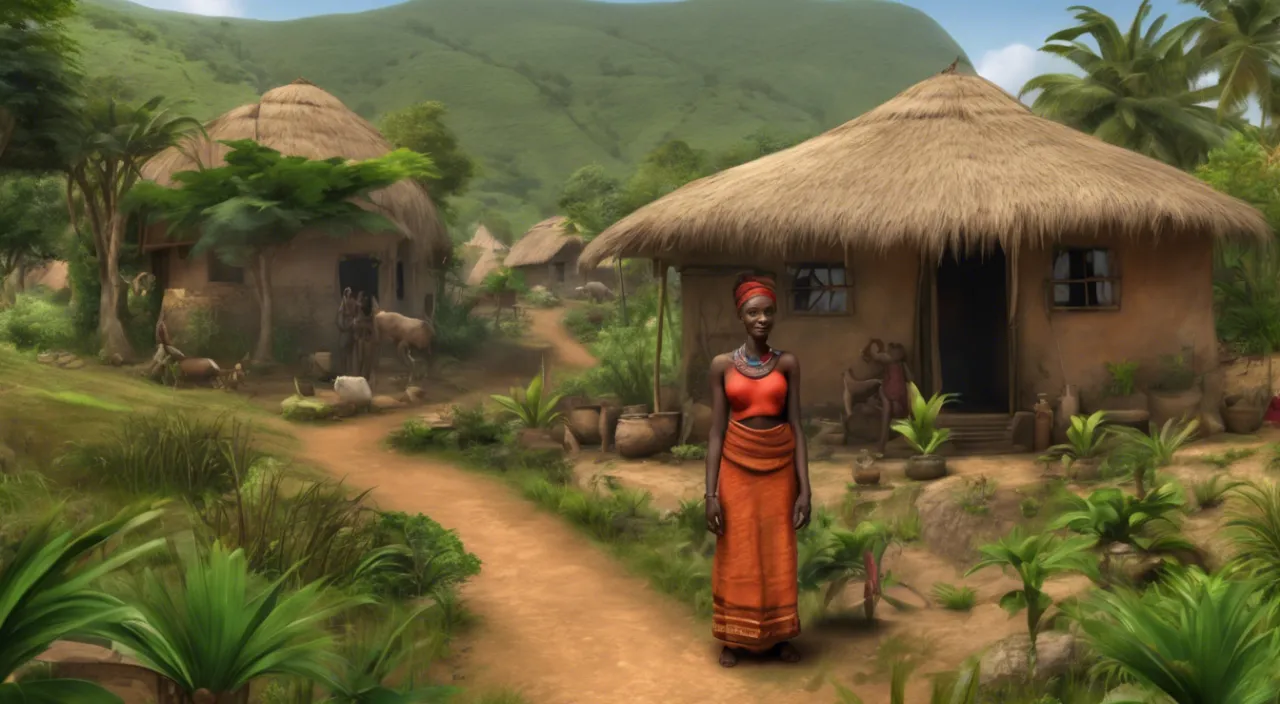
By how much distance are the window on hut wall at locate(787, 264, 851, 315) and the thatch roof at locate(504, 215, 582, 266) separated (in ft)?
69.4

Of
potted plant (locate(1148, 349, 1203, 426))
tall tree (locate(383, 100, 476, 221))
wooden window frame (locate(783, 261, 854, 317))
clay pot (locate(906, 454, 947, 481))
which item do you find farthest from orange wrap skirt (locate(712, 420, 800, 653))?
tall tree (locate(383, 100, 476, 221))

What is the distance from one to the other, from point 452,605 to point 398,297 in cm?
1417

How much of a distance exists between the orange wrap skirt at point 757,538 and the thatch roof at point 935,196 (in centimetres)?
563

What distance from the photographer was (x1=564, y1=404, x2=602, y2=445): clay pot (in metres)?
11.5

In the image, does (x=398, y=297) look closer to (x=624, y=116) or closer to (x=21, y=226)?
(x=21, y=226)

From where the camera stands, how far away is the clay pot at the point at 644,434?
10820mm

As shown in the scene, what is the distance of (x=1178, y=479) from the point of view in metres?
8.26

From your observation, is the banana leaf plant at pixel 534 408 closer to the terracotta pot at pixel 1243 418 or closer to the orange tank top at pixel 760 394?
the terracotta pot at pixel 1243 418


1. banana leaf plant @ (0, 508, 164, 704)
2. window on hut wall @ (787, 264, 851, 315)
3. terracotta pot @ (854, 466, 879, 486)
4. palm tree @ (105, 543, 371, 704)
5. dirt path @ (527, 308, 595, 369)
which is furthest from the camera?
dirt path @ (527, 308, 595, 369)

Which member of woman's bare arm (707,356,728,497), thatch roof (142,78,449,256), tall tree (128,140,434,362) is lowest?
woman's bare arm (707,356,728,497)

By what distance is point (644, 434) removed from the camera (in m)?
10.8

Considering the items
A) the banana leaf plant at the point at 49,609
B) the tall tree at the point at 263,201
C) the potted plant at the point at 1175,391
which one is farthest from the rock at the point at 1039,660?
the tall tree at the point at 263,201

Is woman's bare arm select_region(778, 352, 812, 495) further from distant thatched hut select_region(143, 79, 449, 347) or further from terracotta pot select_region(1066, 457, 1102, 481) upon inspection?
distant thatched hut select_region(143, 79, 449, 347)

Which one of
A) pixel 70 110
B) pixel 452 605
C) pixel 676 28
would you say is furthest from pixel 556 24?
pixel 452 605
